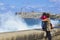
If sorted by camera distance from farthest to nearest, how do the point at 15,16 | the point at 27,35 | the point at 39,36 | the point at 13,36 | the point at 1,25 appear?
the point at 15,16 → the point at 1,25 → the point at 39,36 → the point at 27,35 → the point at 13,36

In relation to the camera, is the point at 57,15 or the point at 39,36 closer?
the point at 39,36

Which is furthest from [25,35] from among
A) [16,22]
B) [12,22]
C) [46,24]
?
[16,22]

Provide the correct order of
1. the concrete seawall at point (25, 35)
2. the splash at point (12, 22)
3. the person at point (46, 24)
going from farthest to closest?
the splash at point (12, 22) → the person at point (46, 24) → the concrete seawall at point (25, 35)

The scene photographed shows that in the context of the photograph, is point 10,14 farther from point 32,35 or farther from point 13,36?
point 13,36

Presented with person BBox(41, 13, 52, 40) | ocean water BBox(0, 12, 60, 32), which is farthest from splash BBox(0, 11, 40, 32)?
person BBox(41, 13, 52, 40)

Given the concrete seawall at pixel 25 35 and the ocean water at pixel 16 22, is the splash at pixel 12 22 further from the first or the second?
the concrete seawall at pixel 25 35

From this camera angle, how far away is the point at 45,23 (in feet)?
22.7

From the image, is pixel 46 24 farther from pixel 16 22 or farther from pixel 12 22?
pixel 16 22

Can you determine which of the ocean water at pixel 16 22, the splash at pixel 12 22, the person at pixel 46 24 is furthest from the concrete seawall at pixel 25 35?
the splash at pixel 12 22

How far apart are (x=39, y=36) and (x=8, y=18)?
10.1ft

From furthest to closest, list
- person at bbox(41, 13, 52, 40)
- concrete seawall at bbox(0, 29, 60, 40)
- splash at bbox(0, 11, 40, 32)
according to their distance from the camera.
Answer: splash at bbox(0, 11, 40, 32)
person at bbox(41, 13, 52, 40)
concrete seawall at bbox(0, 29, 60, 40)

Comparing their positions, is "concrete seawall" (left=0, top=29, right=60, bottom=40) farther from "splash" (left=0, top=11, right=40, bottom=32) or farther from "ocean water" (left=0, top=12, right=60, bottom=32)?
"splash" (left=0, top=11, right=40, bottom=32)

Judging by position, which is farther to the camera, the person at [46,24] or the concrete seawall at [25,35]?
the person at [46,24]

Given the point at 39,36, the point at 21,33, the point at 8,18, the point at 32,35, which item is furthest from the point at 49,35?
the point at 8,18
